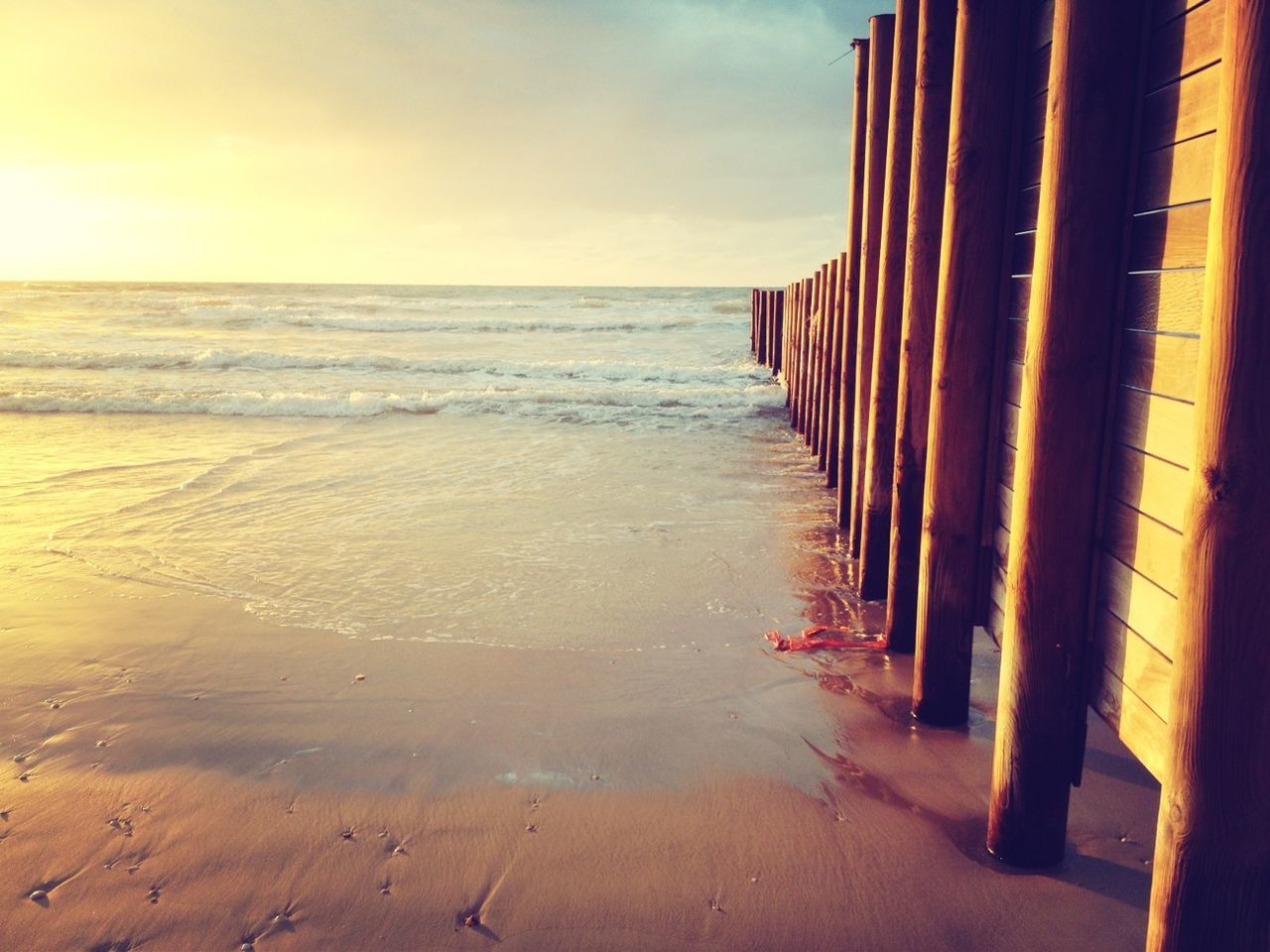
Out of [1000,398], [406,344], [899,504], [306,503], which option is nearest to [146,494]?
[306,503]

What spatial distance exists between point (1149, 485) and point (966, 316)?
41.9 inches

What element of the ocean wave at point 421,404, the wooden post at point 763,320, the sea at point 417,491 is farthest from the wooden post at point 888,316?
the wooden post at point 763,320

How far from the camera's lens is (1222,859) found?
1.83 m

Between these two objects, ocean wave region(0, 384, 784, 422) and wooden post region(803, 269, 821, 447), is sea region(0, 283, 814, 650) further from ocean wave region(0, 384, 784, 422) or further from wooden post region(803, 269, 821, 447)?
wooden post region(803, 269, 821, 447)

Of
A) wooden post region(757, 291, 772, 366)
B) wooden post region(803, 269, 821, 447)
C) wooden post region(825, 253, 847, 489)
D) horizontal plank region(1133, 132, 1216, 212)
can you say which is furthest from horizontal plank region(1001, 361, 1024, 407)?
wooden post region(757, 291, 772, 366)

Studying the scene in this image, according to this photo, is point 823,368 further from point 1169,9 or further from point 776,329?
point 776,329

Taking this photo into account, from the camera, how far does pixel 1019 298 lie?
3.11 m

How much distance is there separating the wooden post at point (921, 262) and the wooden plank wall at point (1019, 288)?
571 mm

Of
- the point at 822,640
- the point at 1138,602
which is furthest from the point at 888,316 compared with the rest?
the point at 1138,602

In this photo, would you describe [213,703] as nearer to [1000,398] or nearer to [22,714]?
[22,714]

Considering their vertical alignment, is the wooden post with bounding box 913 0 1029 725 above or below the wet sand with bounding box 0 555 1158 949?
above

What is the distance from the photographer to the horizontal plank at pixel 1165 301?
209cm

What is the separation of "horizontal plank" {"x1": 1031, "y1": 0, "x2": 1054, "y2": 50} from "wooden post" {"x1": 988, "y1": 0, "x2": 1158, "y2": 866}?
1.45ft

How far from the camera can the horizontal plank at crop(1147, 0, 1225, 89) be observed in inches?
78.0
